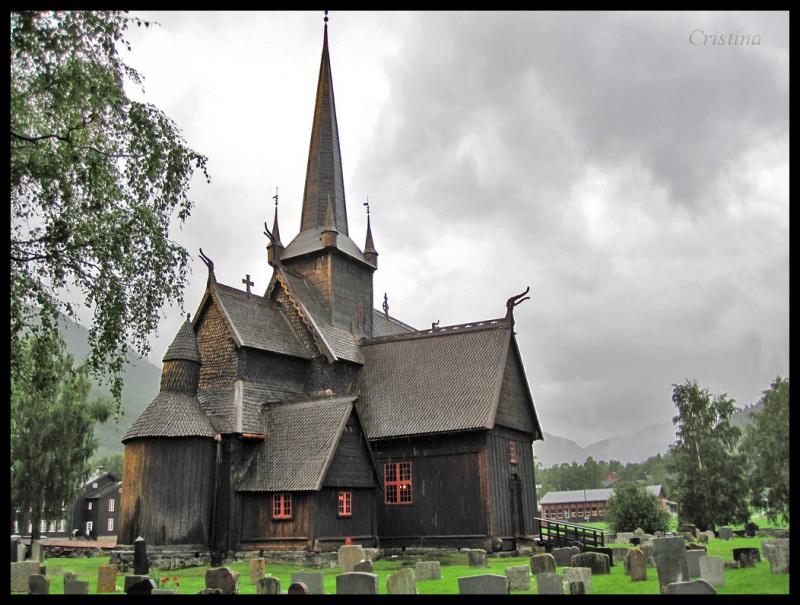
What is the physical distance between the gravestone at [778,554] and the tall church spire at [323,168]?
84.2ft

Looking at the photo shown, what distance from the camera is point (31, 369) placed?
1841 centimetres

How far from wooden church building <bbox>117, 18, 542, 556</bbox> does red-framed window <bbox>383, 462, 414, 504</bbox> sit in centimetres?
5

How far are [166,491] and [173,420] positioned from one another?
2.43 meters

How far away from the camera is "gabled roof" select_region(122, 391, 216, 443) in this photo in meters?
24.8

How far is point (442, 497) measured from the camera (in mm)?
27266

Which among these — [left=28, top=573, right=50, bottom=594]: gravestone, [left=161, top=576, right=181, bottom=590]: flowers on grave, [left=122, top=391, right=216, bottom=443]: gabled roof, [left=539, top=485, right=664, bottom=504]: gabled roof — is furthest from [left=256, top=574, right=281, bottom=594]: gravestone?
[left=539, top=485, right=664, bottom=504]: gabled roof

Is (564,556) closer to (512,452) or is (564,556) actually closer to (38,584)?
(512,452)

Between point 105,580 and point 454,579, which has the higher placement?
point 105,580

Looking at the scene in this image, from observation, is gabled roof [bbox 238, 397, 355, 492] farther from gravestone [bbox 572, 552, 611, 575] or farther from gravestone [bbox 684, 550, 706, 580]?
gravestone [bbox 684, 550, 706, 580]

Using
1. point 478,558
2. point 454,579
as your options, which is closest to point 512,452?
point 478,558

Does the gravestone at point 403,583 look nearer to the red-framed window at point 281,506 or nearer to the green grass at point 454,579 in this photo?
the green grass at point 454,579

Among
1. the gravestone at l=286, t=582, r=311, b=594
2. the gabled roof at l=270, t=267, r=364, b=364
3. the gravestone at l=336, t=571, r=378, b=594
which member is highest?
the gabled roof at l=270, t=267, r=364, b=364

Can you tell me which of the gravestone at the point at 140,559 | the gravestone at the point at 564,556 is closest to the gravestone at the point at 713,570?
the gravestone at the point at 564,556
